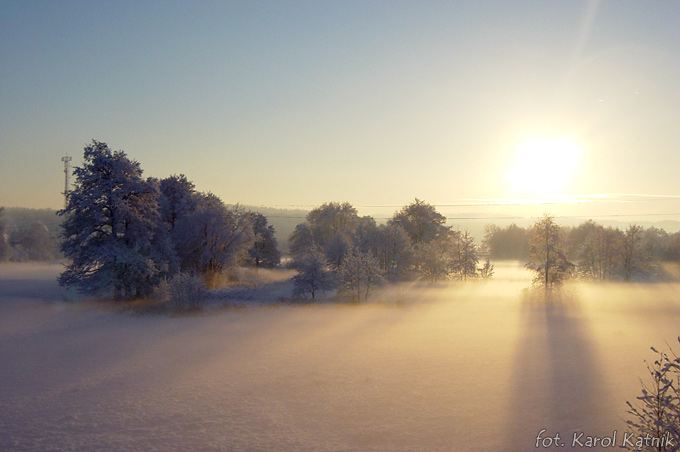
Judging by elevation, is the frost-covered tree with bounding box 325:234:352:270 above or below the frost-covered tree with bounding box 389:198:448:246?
below

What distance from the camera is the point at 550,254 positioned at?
37.2 m

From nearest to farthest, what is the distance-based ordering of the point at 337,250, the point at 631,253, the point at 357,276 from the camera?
1. the point at 357,276
2. the point at 337,250
3. the point at 631,253

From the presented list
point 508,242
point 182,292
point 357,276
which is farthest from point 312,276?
point 508,242

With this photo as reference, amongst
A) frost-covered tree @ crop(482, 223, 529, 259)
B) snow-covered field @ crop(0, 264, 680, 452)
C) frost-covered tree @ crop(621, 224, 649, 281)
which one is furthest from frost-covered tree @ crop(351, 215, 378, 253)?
frost-covered tree @ crop(482, 223, 529, 259)

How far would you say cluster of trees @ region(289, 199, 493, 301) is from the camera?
34125 millimetres

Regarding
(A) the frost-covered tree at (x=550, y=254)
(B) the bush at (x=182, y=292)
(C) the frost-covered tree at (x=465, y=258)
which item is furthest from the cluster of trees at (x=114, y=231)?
(C) the frost-covered tree at (x=465, y=258)

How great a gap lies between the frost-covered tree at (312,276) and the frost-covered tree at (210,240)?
383 inches

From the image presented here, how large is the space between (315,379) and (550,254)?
3125 centimetres

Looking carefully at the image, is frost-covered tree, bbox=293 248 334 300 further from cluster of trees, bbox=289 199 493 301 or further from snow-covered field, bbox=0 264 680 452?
snow-covered field, bbox=0 264 680 452

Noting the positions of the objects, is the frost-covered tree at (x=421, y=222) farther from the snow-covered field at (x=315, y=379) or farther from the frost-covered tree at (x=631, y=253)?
the snow-covered field at (x=315, y=379)

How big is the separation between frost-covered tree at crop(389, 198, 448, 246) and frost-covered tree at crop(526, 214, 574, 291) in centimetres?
2145

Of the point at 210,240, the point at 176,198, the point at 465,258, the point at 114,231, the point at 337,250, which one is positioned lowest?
the point at 465,258

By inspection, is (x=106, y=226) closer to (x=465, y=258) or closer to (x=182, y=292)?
(x=182, y=292)

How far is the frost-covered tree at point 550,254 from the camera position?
3691 cm
